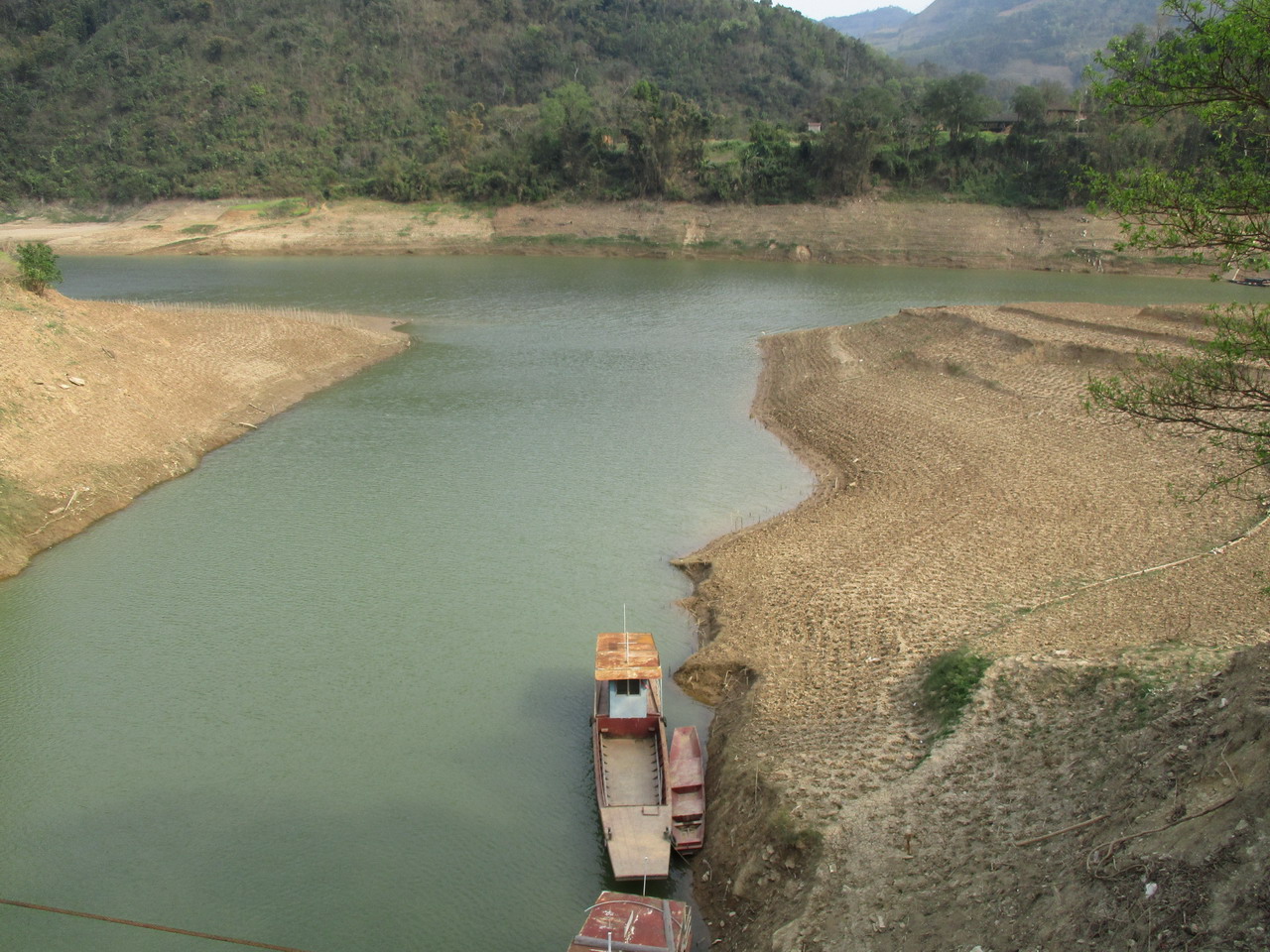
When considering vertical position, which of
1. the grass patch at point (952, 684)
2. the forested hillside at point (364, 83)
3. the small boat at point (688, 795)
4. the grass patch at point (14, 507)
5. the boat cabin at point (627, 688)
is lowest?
the small boat at point (688, 795)

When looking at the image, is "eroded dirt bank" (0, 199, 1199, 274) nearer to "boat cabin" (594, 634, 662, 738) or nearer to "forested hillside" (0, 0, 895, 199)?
"forested hillside" (0, 0, 895, 199)

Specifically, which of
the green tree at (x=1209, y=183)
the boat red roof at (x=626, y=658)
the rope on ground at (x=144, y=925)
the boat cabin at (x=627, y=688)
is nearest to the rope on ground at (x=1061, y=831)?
the green tree at (x=1209, y=183)

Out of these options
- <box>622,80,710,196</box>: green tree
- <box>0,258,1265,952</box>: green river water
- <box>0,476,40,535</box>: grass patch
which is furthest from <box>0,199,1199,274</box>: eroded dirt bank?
<box>0,476,40,535</box>: grass patch

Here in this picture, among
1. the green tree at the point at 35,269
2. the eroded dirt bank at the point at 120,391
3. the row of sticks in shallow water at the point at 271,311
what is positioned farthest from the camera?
the row of sticks in shallow water at the point at 271,311

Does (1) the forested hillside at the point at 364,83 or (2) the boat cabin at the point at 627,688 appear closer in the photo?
(2) the boat cabin at the point at 627,688

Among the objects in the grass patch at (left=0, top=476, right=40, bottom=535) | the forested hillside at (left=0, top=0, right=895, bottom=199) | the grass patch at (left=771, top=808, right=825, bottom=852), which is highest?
the forested hillside at (left=0, top=0, right=895, bottom=199)

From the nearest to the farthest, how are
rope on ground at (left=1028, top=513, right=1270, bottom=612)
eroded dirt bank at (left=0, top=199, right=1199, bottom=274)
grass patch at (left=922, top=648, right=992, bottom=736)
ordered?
grass patch at (left=922, top=648, right=992, bottom=736)
rope on ground at (left=1028, top=513, right=1270, bottom=612)
eroded dirt bank at (left=0, top=199, right=1199, bottom=274)

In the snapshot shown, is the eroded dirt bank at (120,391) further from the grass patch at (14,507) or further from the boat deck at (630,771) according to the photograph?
the boat deck at (630,771)

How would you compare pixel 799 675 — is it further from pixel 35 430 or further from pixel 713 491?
pixel 35 430
